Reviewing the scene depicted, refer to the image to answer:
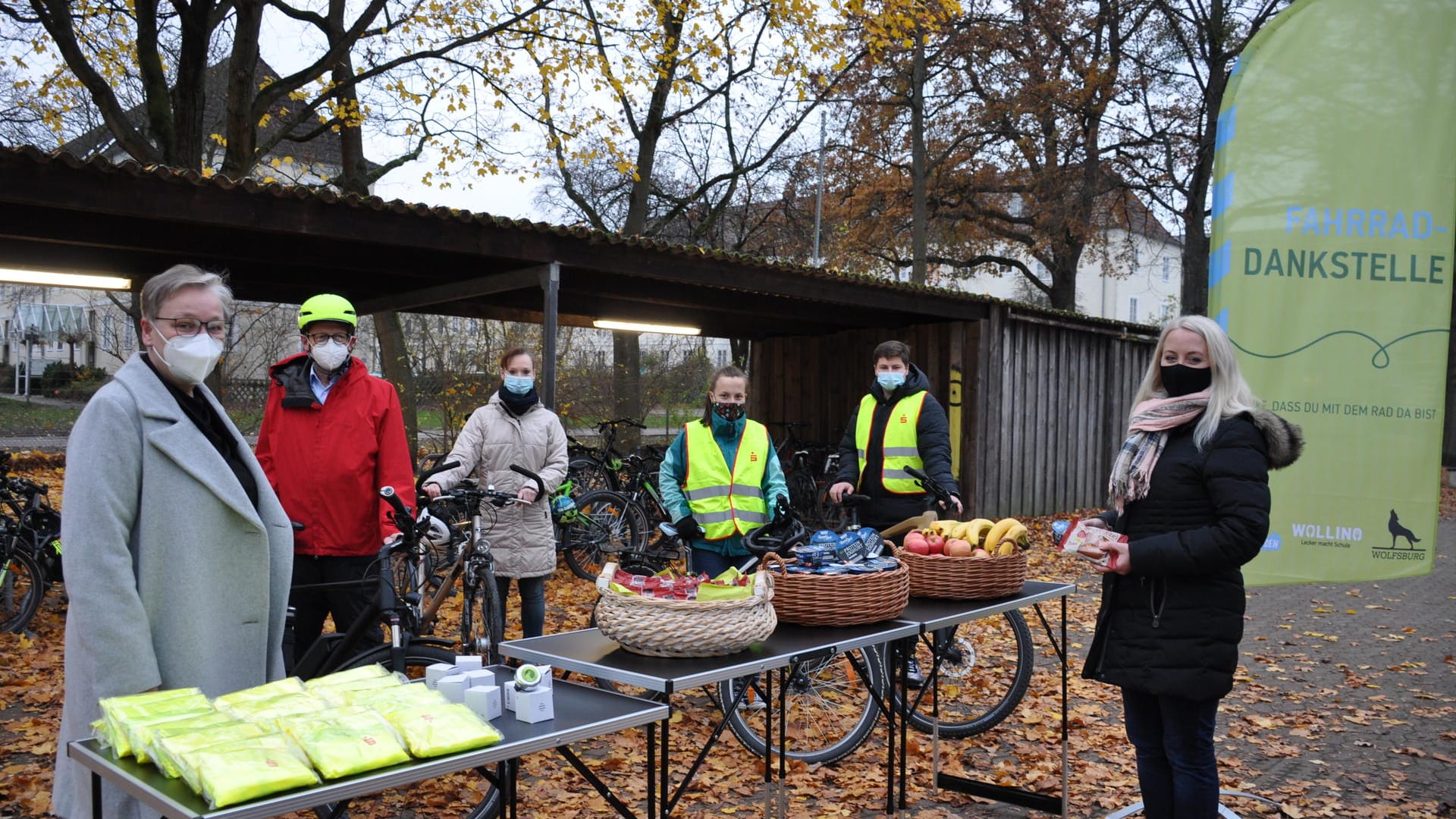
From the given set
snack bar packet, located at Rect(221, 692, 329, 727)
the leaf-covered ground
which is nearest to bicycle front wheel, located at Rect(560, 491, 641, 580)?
the leaf-covered ground

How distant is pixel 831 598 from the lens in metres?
3.30

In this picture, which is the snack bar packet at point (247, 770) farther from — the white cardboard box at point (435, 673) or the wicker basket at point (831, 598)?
the wicker basket at point (831, 598)

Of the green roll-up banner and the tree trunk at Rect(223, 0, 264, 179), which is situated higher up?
the tree trunk at Rect(223, 0, 264, 179)

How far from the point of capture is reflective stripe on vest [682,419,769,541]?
454cm

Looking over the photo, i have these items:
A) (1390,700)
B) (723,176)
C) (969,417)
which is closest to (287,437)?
(1390,700)

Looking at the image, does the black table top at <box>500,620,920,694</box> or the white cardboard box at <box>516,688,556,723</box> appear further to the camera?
Result: the black table top at <box>500,620,920,694</box>

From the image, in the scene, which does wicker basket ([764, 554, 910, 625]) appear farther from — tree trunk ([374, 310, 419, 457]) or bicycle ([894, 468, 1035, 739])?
tree trunk ([374, 310, 419, 457])

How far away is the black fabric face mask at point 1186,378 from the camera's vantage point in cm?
301

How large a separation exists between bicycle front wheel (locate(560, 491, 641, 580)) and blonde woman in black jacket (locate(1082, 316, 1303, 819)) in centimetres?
655

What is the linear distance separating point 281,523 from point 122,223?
18.8 feet

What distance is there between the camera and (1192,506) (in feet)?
9.59

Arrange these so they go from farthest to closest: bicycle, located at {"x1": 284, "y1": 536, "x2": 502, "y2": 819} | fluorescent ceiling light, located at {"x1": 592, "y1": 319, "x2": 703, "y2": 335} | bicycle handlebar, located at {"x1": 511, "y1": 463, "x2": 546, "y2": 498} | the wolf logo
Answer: fluorescent ceiling light, located at {"x1": 592, "y1": 319, "x2": 703, "y2": 335} → bicycle handlebar, located at {"x1": 511, "y1": 463, "x2": 546, "y2": 498} → the wolf logo → bicycle, located at {"x1": 284, "y1": 536, "x2": 502, "y2": 819}

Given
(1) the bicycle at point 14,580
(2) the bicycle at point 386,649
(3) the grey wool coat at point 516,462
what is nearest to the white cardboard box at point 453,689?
(2) the bicycle at point 386,649

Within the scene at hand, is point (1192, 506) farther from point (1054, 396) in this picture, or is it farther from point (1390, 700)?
point (1054, 396)
